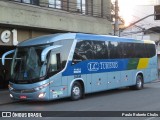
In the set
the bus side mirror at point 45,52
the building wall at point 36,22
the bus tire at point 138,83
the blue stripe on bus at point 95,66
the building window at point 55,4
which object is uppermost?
the building window at point 55,4

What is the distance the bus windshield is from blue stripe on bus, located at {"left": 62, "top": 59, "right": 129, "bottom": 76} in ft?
4.23

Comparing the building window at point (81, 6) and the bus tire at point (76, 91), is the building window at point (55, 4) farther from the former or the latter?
the bus tire at point (76, 91)

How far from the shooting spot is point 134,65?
23.4 meters

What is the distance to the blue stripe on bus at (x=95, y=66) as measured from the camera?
1773cm

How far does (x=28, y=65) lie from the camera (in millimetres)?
16875

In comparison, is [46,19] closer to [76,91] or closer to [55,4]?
[55,4]

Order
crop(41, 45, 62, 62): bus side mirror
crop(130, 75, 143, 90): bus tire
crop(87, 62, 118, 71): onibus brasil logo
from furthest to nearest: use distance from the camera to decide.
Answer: crop(130, 75, 143, 90): bus tire → crop(87, 62, 118, 71): onibus brasil logo → crop(41, 45, 62, 62): bus side mirror

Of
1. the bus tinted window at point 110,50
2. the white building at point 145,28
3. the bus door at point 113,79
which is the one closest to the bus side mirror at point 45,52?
the bus tinted window at point 110,50

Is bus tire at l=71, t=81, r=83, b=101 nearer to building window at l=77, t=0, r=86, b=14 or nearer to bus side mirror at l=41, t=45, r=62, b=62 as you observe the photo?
bus side mirror at l=41, t=45, r=62, b=62

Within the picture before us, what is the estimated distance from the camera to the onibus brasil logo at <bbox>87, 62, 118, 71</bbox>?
19112mm

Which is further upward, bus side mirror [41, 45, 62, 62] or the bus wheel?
bus side mirror [41, 45, 62, 62]

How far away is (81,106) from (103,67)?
4864 millimetres

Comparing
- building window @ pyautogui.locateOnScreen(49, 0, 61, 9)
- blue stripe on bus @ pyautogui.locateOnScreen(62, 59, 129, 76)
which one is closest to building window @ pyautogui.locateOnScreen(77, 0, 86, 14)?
building window @ pyautogui.locateOnScreen(49, 0, 61, 9)

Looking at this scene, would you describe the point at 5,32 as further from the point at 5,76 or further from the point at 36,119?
the point at 36,119
